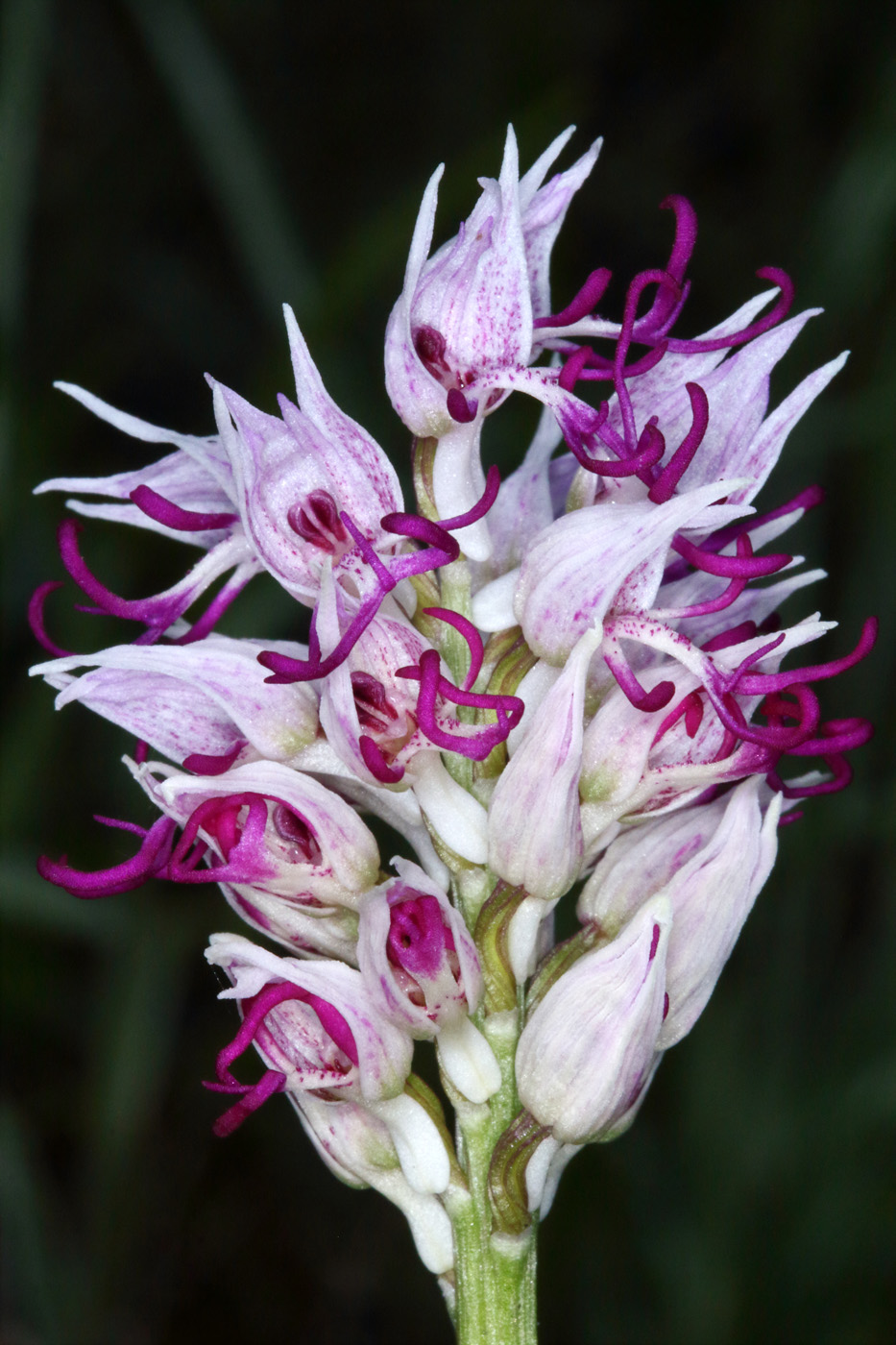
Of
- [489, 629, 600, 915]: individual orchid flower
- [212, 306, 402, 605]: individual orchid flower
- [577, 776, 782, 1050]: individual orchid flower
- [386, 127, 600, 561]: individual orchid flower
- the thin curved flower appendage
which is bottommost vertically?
[577, 776, 782, 1050]: individual orchid flower

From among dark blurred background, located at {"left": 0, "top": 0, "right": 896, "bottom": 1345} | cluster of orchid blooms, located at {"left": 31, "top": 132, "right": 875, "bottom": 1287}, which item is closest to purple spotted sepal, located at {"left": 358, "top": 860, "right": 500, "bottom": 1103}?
cluster of orchid blooms, located at {"left": 31, "top": 132, "right": 875, "bottom": 1287}

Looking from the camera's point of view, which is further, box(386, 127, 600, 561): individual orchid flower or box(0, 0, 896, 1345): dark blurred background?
box(0, 0, 896, 1345): dark blurred background

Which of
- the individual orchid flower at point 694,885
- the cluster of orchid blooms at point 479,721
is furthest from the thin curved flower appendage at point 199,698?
the individual orchid flower at point 694,885

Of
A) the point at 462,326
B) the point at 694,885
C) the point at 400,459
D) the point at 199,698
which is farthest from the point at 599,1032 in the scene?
the point at 400,459

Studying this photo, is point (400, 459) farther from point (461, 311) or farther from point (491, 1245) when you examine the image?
point (491, 1245)

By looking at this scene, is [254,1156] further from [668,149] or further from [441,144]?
[668,149]

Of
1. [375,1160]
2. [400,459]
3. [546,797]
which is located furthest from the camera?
[400,459]

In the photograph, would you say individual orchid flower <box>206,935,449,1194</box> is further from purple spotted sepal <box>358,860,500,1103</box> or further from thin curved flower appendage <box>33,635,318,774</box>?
thin curved flower appendage <box>33,635,318,774</box>

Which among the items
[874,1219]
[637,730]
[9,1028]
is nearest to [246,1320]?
[9,1028]
